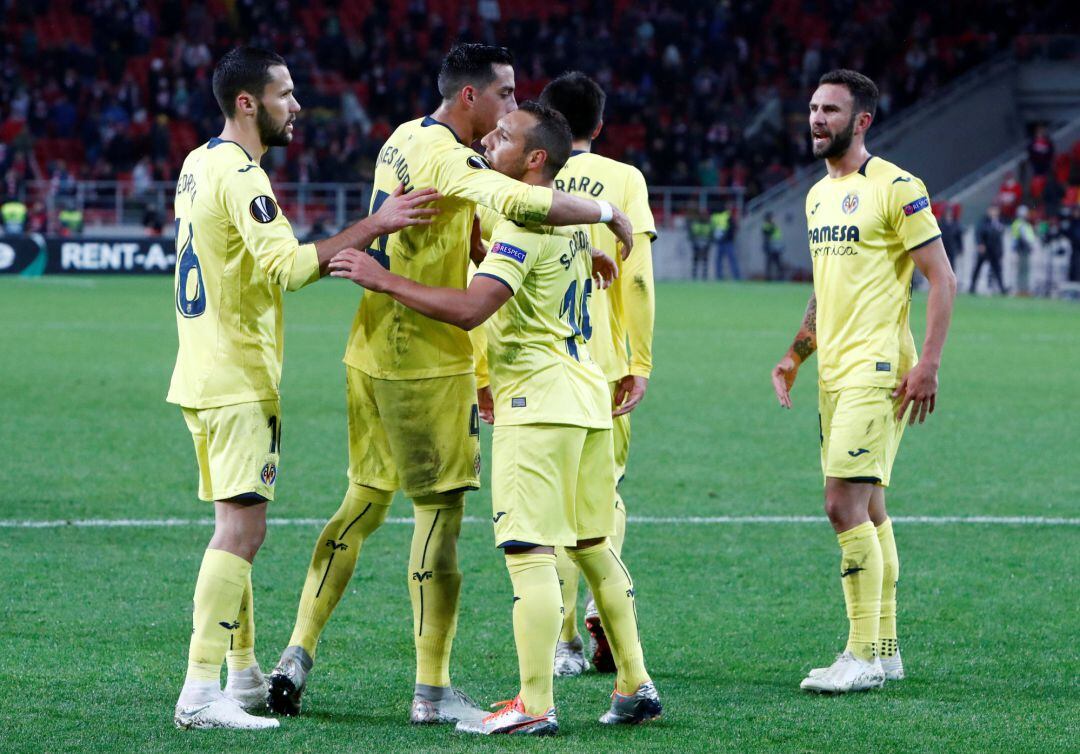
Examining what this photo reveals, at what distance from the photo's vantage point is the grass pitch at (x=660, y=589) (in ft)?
14.8

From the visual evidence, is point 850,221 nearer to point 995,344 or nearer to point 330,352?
point 330,352

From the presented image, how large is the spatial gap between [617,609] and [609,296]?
1702 mm

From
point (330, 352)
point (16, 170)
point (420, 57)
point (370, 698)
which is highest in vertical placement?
point (420, 57)

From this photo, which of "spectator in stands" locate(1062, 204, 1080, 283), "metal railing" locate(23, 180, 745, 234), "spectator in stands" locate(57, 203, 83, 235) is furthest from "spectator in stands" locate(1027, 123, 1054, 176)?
"spectator in stands" locate(57, 203, 83, 235)

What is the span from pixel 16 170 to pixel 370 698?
30681 millimetres

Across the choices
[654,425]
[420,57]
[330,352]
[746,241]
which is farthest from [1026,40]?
[654,425]

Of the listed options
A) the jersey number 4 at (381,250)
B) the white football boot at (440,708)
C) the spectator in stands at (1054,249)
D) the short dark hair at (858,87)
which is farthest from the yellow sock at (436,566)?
the spectator in stands at (1054,249)

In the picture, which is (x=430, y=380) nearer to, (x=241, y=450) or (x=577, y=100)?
(x=241, y=450)

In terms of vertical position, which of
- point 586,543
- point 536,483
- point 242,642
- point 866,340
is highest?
point 866,340

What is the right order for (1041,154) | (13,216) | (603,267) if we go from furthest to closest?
(1041,154) → (13,216) → (603,267)

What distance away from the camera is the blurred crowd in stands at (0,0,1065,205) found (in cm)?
3566

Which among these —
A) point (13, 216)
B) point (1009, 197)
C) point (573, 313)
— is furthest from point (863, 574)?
point (1009, 197)

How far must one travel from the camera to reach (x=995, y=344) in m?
19.0

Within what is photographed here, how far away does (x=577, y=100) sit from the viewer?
547 centimetres
